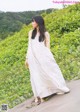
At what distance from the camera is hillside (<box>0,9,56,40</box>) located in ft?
136

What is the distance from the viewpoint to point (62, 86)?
9188 millimetres

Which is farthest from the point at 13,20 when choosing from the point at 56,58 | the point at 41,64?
the point at 41,64

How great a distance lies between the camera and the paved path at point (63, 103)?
7.84m

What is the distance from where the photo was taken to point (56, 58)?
13867mm

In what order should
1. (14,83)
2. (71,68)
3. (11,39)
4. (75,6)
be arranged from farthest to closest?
1. (11,39)
2. (75,6)
3. (14,83)
4. (71,68)

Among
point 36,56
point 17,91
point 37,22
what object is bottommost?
point 17,91

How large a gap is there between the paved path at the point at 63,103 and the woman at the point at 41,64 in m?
0.24

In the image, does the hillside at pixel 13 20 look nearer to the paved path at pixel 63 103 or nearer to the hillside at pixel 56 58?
the hillside at pixel 56 58

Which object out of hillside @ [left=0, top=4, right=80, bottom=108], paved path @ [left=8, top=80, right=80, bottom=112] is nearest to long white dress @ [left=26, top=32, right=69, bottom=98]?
paved path @ [left=8, top=80, right=80, bottom=112]

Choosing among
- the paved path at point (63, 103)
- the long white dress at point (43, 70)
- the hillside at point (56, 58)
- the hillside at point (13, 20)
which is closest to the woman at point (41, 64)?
the long white dress at point (43, 70)

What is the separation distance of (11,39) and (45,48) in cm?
1494

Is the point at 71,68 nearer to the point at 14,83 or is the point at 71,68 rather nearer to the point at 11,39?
the point at 14,83

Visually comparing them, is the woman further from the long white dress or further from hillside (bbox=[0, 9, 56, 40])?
hillside (bbox=[0, 9, 56, 40])

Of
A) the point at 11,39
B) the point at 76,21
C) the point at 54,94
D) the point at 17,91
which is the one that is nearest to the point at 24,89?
the point at 17,91
